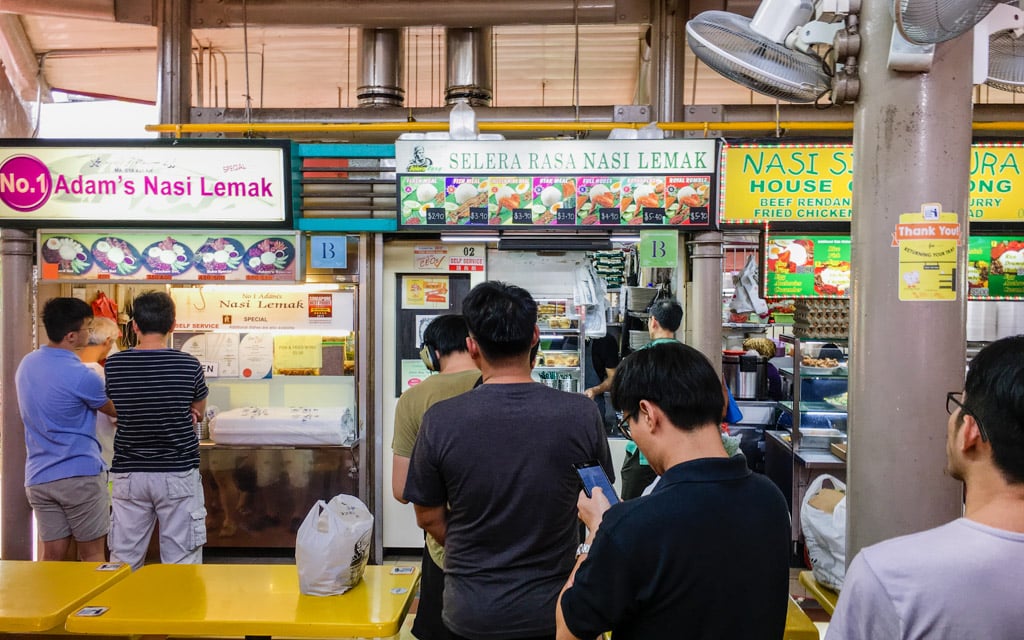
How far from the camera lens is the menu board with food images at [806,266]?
18.4 feet

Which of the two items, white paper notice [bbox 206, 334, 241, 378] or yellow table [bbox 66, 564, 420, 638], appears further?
white paper notice [bbox 206, 334, 241, 378]

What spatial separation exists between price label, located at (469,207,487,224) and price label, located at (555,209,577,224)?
1.64 ft

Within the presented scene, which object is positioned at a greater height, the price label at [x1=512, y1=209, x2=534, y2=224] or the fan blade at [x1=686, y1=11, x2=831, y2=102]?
the fan blade at [x1=686, y1=11, x2=831, y2=102]

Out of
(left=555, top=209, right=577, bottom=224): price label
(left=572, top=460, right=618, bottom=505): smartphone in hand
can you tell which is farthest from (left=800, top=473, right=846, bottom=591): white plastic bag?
(left=555, top=209, right=577, bottom=224): price label

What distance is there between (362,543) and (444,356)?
2.96 ft

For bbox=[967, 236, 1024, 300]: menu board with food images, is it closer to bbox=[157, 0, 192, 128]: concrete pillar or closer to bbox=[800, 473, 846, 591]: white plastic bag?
bbox=[800, 473, 846, 591]: white plastic bag

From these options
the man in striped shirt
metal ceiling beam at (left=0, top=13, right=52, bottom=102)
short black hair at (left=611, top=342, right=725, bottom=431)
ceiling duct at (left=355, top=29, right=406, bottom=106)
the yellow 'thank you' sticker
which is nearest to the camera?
short black hair at (left=611, top=342, right=725, bottom=431)

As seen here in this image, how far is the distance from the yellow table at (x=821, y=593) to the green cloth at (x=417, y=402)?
1615mm

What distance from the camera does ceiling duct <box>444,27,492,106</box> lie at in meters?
6.67

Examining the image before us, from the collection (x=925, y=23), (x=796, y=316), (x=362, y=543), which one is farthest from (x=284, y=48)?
(x=925, y=23)

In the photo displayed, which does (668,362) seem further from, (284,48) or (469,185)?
(284,48)

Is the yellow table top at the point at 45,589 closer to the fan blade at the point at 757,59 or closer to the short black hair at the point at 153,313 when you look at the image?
the short black hair at the point at 153,313

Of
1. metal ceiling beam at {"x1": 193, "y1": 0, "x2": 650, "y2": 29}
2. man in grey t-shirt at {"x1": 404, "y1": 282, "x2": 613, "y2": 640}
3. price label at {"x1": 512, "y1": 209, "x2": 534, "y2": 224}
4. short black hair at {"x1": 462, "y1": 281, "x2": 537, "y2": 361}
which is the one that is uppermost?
metal ceiling beam at {"x1": 193, "y1": 0, "x2": 650, "y2": 29}

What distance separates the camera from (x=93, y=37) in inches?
310
